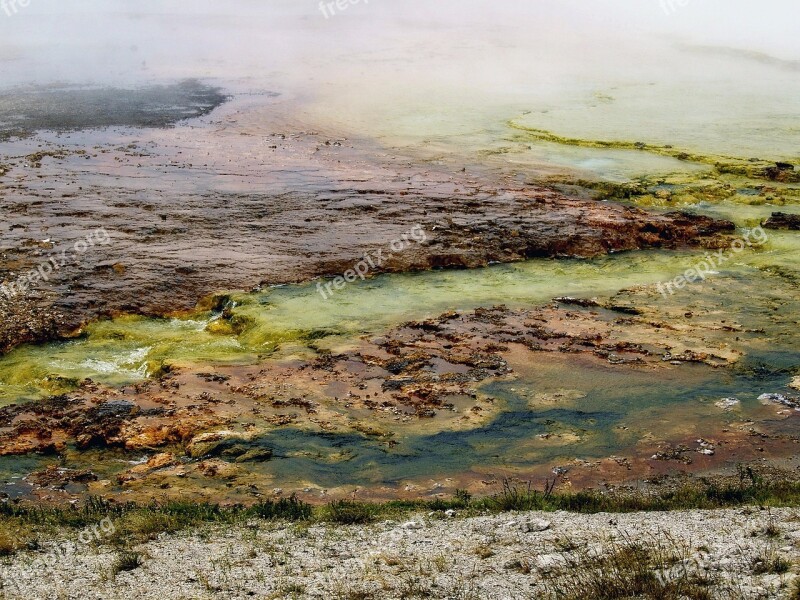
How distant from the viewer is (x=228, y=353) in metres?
8.98

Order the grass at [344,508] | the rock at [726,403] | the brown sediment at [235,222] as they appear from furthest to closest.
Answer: the brown sediment at [235,222], the rock at [726,403], the grass at [344,508]

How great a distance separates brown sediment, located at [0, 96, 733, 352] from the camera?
34.1ft

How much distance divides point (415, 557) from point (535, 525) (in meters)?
0.87

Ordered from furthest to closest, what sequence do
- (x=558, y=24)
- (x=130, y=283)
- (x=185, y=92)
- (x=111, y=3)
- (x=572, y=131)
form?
1. (x=111, y=3)
2. (x=558, y=24)
3. (x=185, y=92)
4. (x=572, y=131)
5. (x=130, y=283)

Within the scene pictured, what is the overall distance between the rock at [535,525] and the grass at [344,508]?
33 cm

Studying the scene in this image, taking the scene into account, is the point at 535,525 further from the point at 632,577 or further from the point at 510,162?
the point at 510,162

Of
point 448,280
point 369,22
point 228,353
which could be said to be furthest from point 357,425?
point 369,22

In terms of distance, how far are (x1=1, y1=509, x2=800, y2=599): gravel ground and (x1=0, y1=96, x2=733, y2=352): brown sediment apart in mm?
4700

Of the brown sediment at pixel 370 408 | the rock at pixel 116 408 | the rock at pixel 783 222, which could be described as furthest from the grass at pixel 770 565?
the rock at pixel 783 222

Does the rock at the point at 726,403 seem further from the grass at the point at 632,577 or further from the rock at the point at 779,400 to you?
the grass at the point at 632,577

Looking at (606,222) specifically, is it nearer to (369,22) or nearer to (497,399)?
(497,399)

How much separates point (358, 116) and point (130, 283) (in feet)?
33.3

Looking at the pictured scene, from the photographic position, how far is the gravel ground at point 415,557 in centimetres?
483

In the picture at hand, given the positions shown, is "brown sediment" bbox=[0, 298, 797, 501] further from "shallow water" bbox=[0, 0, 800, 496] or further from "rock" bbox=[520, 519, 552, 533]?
"rock" bbox=[520, 519, 552, 533]
